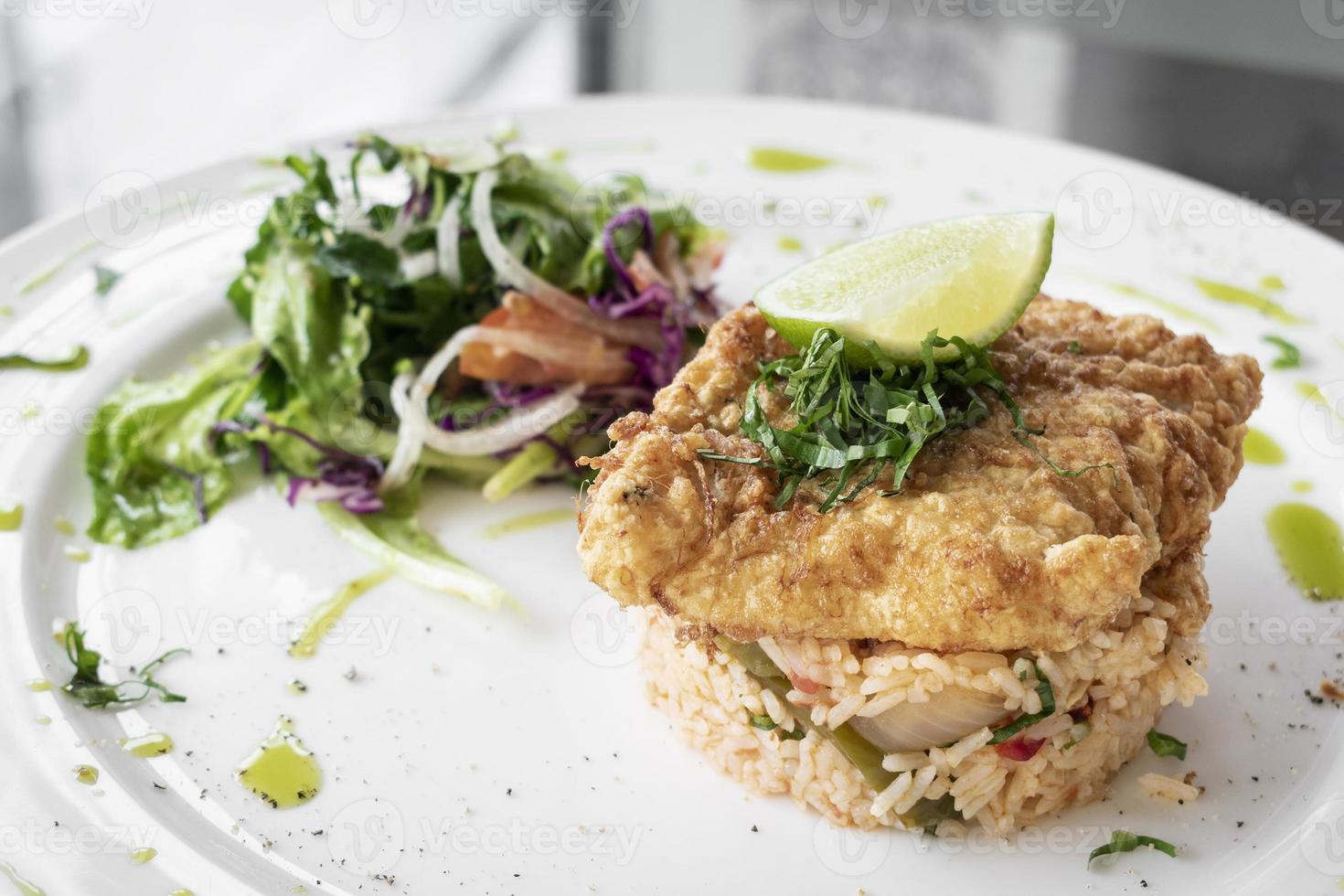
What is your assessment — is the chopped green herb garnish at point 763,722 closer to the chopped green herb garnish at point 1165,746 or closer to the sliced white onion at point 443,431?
the chopped green herb garnish at point 1165,746

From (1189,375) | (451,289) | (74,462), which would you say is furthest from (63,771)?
(1189,375)

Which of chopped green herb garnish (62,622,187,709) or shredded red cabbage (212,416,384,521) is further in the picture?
shredded red cabbage (212,416,384,521)

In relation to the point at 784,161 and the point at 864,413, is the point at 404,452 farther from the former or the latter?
the point at 784,161

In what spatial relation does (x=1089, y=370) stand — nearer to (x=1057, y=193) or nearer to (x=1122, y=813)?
(x=1122, y=813)

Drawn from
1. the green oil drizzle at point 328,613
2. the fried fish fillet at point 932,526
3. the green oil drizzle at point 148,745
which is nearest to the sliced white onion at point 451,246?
the green oil drizzle at point 328,613

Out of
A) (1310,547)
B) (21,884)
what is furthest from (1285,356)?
(21,884)

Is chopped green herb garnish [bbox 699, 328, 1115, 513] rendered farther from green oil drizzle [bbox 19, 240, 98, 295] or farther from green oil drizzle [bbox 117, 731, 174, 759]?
green oil drizzle [bbox 19, 240, 98, 295]

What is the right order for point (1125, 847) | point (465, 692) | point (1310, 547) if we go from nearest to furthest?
point (1125, 847) < point (465, 692) < point (1310, 547)

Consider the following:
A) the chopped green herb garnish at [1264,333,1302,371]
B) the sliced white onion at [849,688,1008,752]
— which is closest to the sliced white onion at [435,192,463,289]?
the sliced white onion at [849,688,1008,752]
